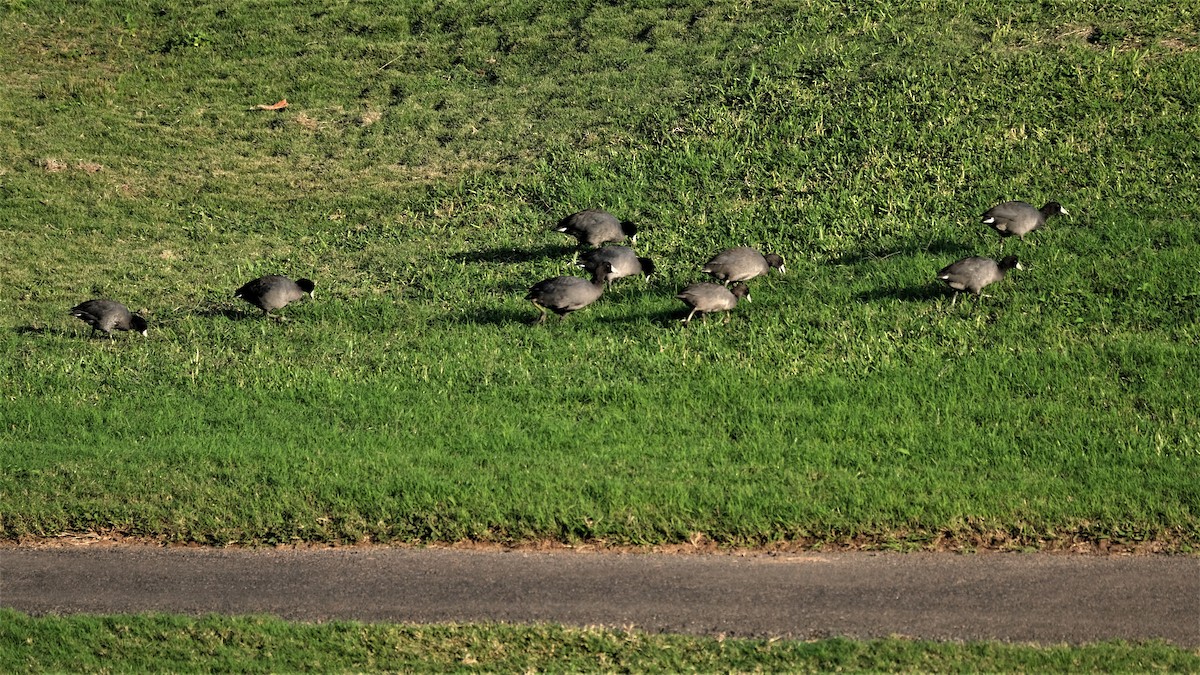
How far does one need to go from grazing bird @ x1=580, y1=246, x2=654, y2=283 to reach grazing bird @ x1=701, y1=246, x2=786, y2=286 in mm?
975

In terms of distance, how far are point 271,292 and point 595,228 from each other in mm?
4609

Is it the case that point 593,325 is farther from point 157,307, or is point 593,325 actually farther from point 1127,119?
point 1127,119

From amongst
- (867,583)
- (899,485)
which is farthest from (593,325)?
(867,583)

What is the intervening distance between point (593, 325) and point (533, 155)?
7.28 m

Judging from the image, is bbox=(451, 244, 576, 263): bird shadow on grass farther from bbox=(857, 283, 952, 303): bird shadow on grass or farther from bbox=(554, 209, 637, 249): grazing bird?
bbox=(857, 283, 952, 303): bird shadow on grass

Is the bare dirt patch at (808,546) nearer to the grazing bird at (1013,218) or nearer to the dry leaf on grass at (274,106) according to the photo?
the grazing bird at (1013,218)

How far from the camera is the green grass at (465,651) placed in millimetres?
9719

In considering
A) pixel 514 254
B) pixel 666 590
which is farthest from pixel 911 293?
pixel 666 590

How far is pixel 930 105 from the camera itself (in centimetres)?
2267

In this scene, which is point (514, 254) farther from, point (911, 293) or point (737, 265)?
point (911, 293)

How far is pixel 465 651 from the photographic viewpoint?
401 inches

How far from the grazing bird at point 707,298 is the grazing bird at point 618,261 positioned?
4.61ft

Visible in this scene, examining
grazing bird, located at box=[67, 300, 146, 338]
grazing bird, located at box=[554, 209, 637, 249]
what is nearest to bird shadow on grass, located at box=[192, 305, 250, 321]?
grazing bird, located at box=[67, 300, 146, 338]

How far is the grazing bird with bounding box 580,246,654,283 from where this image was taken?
1797cm
